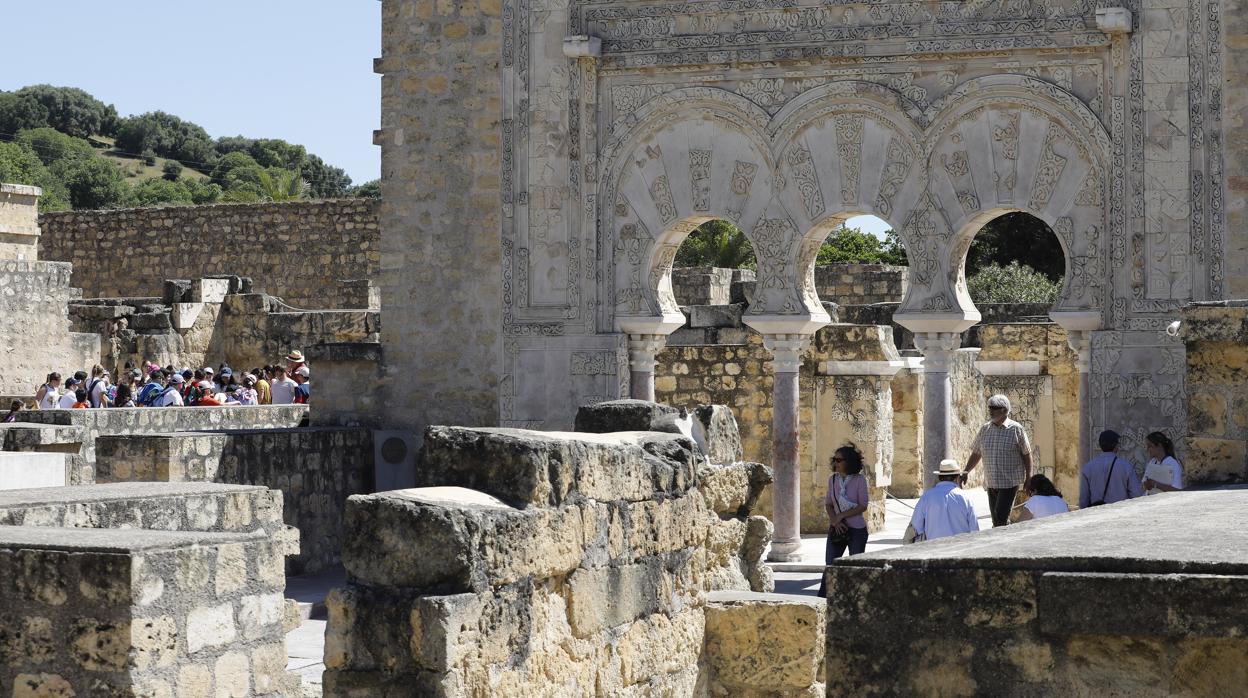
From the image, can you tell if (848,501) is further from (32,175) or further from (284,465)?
(32,175)

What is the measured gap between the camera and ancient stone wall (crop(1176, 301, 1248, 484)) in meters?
6.41

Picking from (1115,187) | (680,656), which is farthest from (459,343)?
(680,656)

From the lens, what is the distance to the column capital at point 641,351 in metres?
12.5

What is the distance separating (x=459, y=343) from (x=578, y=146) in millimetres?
1828

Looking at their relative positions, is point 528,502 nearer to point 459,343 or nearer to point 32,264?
point 459,343

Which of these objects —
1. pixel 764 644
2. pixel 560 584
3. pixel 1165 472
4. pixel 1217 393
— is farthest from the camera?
pixel 1165 472

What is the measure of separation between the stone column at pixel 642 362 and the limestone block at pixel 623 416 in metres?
5.91

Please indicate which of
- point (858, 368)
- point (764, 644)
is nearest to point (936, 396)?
point (858, 368)

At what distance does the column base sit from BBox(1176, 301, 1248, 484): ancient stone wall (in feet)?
17.9

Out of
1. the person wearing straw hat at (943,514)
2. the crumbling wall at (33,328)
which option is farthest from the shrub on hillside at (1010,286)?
the person wearing straw hat at (943,514)

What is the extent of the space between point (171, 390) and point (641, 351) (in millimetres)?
5243

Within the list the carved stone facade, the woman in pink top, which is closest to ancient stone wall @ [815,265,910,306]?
the carved stone facade

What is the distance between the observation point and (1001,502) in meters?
9.98

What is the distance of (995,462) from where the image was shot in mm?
9914
